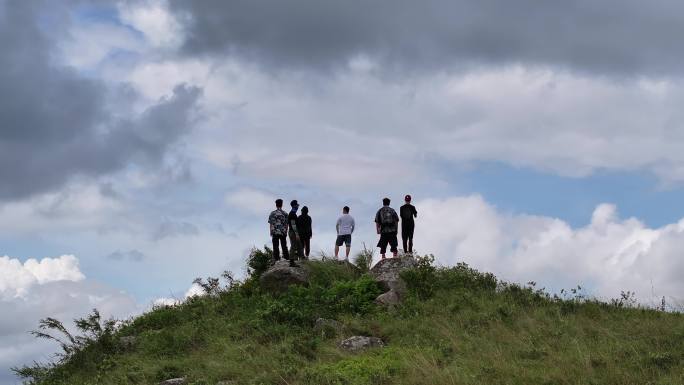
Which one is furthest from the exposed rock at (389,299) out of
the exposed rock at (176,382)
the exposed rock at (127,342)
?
the exposed rock at (127,342)

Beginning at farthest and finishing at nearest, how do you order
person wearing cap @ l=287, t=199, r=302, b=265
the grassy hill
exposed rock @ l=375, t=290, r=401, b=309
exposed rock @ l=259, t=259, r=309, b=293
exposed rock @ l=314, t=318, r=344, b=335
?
1. person wearing cap @ l=287, t=199, r=302, b=265
2. exposed rock @ l=259, t=259, r=309, b=293
3. exposed rock @ l=375, t=290, r=401, b=309
4. exposed rock @ l=314, t=318, r=344, b=335
5. the grassy hill

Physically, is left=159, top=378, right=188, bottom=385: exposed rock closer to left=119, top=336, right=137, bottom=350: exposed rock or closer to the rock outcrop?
left=119, top=336, right=137, bottom=350: exposed rock

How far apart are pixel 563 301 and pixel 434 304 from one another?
371 cm

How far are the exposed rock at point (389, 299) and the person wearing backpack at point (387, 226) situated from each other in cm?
314

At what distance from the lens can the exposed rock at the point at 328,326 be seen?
18984mm

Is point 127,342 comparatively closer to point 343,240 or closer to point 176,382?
point 176,382

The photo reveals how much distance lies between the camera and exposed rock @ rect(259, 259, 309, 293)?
23359 millimetres

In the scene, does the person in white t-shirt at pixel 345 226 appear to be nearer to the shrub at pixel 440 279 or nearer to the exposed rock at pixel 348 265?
the exposed rock at pixel 348 265

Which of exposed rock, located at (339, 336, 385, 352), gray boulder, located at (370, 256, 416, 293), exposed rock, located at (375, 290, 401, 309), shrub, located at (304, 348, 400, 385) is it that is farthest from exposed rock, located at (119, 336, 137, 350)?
shrub, located at (304, 348, 400, 385)

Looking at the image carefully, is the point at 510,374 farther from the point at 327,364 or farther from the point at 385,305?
the point at 385,305

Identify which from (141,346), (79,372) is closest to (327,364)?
(141,346)

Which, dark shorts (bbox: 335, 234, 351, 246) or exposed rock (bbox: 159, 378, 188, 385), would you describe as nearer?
exposed rock (bbox: 159, 378, 188, 385)

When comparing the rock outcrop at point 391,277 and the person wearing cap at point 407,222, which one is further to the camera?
the person wearing cap at point 407,222

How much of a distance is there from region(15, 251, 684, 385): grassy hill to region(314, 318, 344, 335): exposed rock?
11 cm
